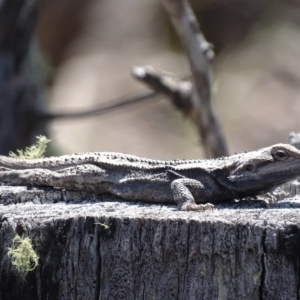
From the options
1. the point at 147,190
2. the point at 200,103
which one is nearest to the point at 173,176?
the point at 147,190

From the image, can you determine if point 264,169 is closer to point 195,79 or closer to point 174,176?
point 174,176

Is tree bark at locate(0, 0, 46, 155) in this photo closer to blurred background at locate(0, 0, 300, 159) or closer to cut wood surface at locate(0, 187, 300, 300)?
blurred background at locate(0, 0, 300, 159)

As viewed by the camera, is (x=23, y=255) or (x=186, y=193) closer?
(x=23, y=255)

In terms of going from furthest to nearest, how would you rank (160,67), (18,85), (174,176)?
(160,67), (18,85), (174,176)

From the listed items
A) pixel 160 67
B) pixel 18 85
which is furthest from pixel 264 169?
pixel 160 67

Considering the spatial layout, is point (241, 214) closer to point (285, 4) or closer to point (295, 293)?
point (295, 293)

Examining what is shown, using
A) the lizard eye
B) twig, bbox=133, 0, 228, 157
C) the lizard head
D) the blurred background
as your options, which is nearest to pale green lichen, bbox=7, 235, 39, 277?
the lizard head

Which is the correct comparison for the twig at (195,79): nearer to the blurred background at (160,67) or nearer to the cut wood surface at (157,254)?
the blurred background at (160,67)
